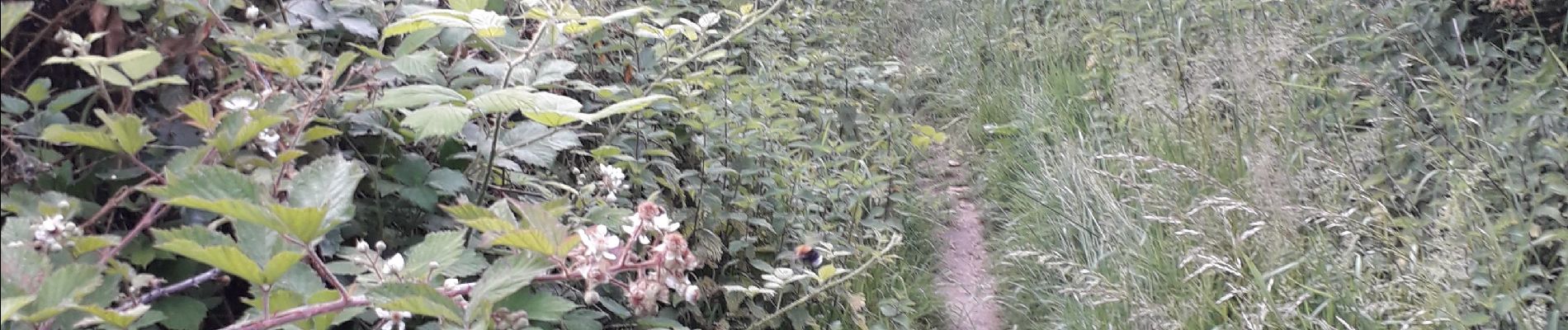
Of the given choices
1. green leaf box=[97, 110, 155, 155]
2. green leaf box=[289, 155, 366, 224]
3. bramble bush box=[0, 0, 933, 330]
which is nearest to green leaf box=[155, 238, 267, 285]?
bramble bush box=[0, 0, 933, 330]

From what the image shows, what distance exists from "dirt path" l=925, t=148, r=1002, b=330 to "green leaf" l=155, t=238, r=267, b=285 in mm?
2488

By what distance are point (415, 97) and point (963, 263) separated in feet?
8.71

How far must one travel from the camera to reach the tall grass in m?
2.52

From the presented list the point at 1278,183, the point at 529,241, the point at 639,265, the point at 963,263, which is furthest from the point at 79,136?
the point at 963,263

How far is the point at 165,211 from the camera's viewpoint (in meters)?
1.43

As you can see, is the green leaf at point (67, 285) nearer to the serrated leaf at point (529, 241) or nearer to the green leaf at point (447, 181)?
the serrated leaf at point (529, 241)

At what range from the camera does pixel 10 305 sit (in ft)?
3.48

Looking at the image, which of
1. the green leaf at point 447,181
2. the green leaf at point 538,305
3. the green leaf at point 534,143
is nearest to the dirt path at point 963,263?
the green leaf at point 534,143

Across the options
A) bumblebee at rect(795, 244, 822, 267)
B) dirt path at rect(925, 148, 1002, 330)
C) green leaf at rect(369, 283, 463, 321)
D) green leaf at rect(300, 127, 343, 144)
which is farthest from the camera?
dirt path at rect(925, 148, 1002, 330)

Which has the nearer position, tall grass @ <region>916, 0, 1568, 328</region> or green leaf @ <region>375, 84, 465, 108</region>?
green leaf @ <region>375, 84, 465, 108</region>

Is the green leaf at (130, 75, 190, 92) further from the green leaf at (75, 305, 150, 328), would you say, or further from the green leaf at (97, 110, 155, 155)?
the green leaf at (75, 305, 150, 328)

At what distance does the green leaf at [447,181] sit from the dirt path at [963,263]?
1.94 m

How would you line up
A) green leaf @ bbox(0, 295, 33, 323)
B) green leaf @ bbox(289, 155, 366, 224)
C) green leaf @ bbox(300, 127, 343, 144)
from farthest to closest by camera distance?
green leaf @ bbox(300, 127, 343, 144), green leaf @ bbox(289, 155, 366, 224), green leaf @ bbox(0, 295, 33, 323)

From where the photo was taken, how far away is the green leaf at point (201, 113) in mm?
1355
